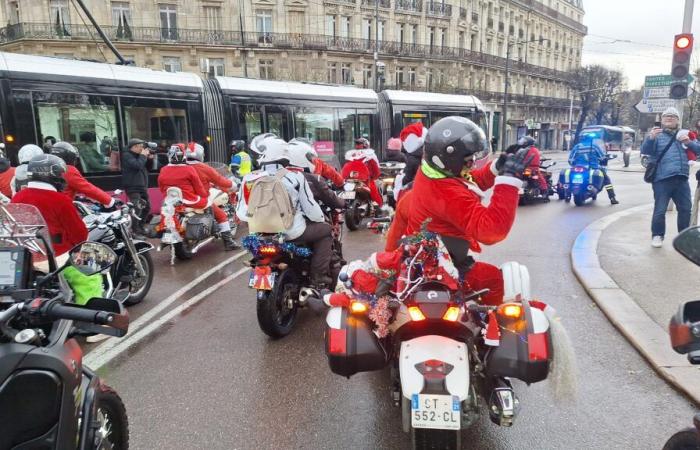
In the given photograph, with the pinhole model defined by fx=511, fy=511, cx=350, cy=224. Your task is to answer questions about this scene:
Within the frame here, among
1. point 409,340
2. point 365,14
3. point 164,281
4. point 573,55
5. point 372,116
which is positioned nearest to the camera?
point 409,340

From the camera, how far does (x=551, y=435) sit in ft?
9.86

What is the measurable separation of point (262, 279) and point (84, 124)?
767 cm

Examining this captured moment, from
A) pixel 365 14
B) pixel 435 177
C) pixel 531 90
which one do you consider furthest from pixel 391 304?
pixel 531 90

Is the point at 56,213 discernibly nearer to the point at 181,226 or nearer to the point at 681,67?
the point at 181,226

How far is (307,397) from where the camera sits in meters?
3.53

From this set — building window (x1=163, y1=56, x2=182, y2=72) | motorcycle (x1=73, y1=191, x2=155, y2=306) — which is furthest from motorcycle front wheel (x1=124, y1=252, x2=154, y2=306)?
building window (x1=163, y1=56, x2=182, y2=72)

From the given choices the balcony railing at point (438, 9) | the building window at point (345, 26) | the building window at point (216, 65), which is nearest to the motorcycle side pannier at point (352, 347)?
the building window at point (216, 65)

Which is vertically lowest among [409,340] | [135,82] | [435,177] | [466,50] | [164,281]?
[164,281]

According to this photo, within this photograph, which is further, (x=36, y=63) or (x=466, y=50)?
(x=466, y=50)

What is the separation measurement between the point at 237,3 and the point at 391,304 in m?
40.1

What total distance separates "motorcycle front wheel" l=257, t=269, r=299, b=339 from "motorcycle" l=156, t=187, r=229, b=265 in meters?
3.22

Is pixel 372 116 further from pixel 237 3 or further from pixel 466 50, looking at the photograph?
pixel 466 50

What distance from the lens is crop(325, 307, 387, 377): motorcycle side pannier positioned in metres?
2.55

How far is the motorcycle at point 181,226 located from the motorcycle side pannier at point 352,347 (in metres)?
5.36
